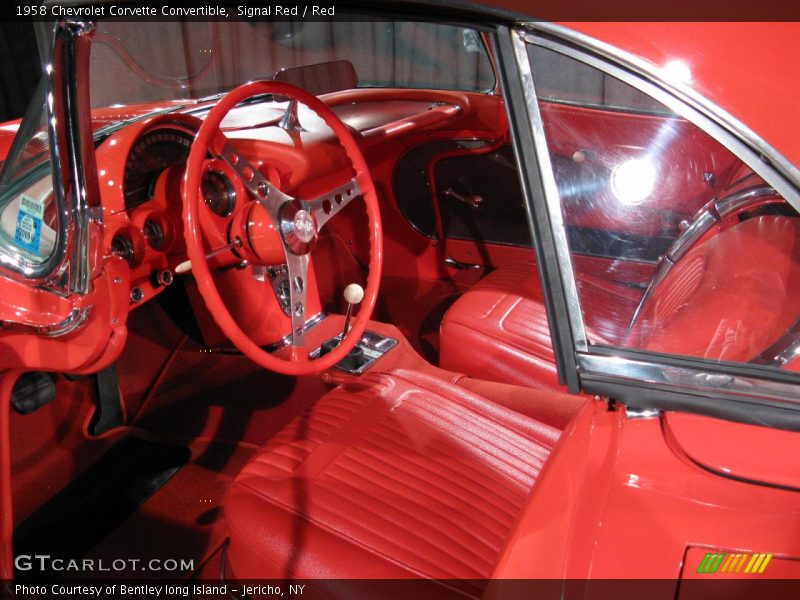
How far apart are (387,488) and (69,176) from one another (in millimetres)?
824

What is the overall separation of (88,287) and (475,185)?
1.79 m

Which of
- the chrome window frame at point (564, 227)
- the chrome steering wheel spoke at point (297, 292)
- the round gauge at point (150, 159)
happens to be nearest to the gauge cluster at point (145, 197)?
the round gauge at point (150, 159)

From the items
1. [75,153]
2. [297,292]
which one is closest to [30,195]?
[75,153]

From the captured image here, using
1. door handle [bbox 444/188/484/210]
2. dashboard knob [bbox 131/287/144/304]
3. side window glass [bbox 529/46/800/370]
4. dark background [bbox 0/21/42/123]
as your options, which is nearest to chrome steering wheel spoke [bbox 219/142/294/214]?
dashboard knob [bbox 131/287/144/304]

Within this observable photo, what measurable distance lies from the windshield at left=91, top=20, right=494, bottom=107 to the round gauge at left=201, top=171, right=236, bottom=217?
0.29 m

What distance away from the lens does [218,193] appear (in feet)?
5.23

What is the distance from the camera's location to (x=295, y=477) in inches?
56.0

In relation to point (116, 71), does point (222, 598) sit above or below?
below

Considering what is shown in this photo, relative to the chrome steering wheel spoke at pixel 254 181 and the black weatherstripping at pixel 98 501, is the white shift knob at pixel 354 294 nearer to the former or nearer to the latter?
the chrome steering wheel spoke at pixel 254 181

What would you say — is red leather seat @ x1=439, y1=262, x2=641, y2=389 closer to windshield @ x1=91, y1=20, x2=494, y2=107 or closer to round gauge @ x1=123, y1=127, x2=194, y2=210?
windshield @ x1=91, y1=20, x2=494, y2=107

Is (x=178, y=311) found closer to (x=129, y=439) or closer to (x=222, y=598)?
(x=129, y=439)

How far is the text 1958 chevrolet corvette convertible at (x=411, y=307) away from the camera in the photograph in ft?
2.52

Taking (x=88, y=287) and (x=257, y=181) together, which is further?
(x=257, y=181)

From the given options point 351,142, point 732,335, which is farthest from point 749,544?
point 351,142
